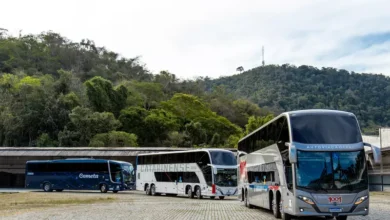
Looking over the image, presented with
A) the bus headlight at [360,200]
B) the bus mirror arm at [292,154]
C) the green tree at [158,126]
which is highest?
the green tree at [158,126]

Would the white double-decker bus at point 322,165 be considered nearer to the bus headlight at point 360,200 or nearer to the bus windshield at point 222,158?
the bus headlight at point 360,200

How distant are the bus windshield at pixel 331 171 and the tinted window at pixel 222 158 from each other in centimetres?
1654

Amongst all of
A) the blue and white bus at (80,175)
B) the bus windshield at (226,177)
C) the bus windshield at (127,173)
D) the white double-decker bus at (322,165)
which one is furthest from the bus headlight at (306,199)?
the bus windshield at (127,173)

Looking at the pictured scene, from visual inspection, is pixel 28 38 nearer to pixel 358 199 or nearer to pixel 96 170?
pixel 96 170

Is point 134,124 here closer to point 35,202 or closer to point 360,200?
point 35,202

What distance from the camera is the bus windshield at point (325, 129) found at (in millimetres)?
14047

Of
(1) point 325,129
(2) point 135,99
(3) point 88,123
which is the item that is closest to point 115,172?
(3) point 88,123

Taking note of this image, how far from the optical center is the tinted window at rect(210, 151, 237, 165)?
1192 inches

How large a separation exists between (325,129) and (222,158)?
16.6m

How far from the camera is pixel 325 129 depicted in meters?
14.2

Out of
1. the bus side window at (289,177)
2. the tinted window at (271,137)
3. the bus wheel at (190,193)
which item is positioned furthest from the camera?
the bus wheel at (190,193)

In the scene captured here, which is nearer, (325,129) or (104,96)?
(325,129)

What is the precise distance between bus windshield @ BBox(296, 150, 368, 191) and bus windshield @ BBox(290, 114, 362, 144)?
388mm

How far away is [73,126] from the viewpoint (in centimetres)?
7081
